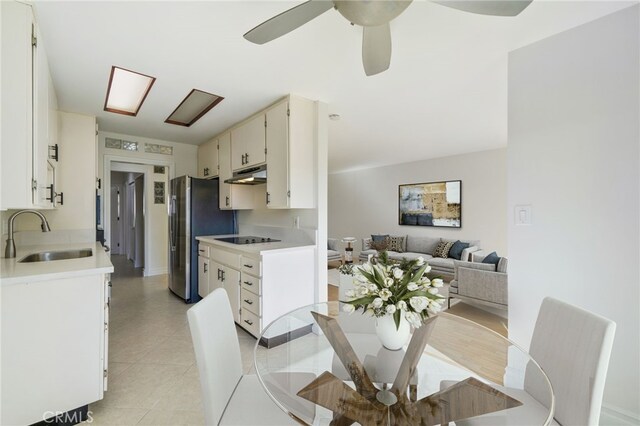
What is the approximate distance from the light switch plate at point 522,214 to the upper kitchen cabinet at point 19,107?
9.74 ft

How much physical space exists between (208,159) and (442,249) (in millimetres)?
4608

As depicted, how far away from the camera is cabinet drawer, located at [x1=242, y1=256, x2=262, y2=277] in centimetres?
257

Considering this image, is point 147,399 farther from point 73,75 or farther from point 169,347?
point 73,75

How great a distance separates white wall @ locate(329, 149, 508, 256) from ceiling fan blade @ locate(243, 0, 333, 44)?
5241mm

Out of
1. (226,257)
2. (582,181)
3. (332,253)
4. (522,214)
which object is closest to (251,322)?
(226,257)

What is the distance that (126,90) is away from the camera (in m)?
2.70

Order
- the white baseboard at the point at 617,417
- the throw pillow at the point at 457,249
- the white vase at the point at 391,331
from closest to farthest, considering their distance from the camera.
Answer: the white vase at the point at 391,331, the white baseboard at the point at 617,417, the throw pillow at the point at 457,249

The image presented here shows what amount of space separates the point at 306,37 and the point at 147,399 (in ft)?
8.46

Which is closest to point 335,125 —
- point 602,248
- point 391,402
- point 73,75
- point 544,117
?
point 544,117

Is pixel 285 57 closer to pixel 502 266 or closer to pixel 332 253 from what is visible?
pixel 502 266

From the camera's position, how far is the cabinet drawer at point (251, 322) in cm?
260

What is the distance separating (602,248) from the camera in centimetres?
162

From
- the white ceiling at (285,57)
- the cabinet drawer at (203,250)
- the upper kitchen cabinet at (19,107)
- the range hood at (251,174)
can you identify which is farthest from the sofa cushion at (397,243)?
the upper kitchen cabinet at (19,107)

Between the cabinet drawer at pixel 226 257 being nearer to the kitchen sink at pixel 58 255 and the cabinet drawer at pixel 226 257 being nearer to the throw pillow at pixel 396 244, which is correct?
the kitchen sink at pixel 58 255
